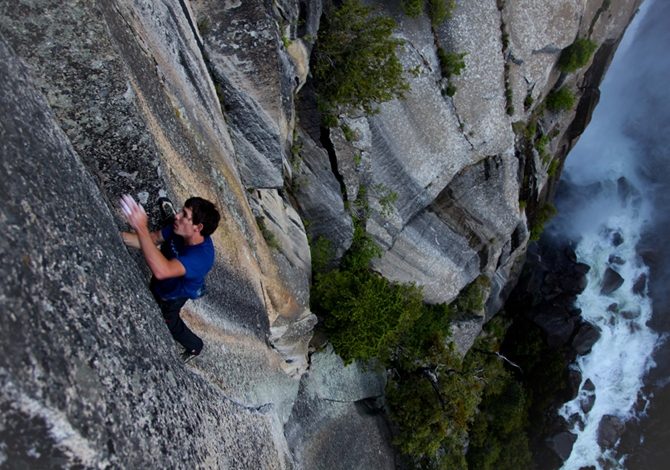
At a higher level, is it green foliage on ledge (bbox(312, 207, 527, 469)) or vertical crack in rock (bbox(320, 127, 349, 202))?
vertical crack in rock (bbox(320, 127, 349, 202))

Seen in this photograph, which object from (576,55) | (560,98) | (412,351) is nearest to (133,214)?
(412,351)

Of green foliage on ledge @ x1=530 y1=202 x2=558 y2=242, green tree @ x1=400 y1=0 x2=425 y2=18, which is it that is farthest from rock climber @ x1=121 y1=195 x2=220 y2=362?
green foliage on ledge @ x1=530 y1=202 x2=558 y2=242

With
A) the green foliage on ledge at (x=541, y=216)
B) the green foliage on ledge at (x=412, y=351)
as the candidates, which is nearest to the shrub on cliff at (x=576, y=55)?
the green foliage on ledge at (x=541, y=216)

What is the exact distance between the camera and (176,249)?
4.84 metres

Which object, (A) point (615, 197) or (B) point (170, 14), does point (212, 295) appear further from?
(A) point (615, 197)

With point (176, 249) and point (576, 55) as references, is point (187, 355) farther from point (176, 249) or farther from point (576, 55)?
point (576, 55)

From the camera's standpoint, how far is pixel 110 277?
374 centimetres

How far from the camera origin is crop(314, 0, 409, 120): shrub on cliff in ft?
34.5

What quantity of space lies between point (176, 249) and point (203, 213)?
18.8 inches

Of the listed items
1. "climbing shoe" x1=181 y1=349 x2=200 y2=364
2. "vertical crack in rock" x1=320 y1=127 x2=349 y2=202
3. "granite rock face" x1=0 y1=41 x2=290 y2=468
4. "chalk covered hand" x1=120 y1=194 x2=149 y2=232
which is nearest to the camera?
"granite rock face" x1=0 y1=41 x2=290 y2=468

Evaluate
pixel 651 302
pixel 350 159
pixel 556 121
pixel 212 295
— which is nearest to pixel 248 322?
pixel 212 295

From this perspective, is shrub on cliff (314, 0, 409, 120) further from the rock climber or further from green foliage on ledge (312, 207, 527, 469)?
the rock climber

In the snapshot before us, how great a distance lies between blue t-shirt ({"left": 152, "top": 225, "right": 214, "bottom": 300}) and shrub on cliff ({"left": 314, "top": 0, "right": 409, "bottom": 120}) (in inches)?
268

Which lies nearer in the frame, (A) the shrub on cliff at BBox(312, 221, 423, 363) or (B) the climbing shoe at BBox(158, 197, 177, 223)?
(B) the climbing shoe at BBox(158, 197, 177, 223)
